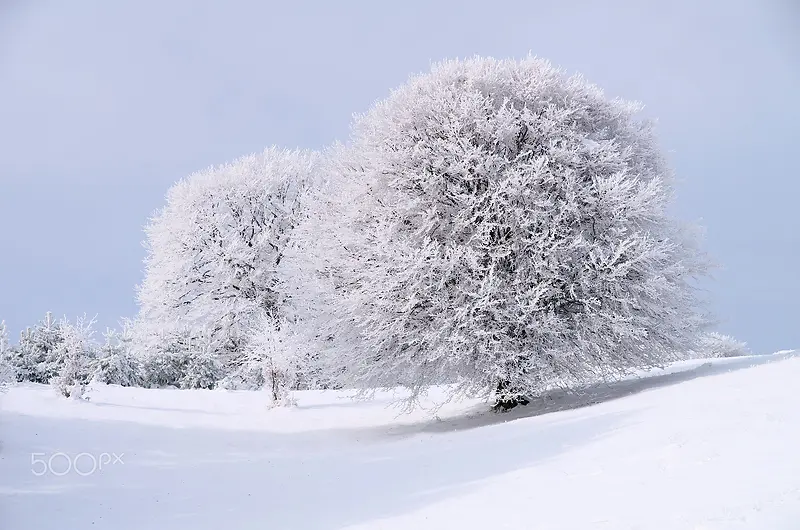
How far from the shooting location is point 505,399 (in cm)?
1670

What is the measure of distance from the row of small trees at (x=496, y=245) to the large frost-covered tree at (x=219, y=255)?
36.0ft

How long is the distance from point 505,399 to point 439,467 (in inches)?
248

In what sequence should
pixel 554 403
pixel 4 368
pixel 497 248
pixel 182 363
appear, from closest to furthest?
pixel 4 368
pixel 497 248
pixel 554 403
pixel 182 363

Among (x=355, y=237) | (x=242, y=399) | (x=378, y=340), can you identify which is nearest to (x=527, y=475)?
(x=378, y=340)

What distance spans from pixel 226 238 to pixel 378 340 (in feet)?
51.7

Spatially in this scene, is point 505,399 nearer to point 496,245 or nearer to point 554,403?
point 554,403

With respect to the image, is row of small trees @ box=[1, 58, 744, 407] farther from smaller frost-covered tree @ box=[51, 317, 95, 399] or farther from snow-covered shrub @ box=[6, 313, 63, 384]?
snow-covered shrub @ box=[6, 313, 63, 384]

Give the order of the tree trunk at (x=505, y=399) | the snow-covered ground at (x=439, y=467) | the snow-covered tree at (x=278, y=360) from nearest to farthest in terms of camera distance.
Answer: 1. the snow-covered ground at (x=439, y=467)
2. the tree trunk at (x=505, y=399)
3. the snow-covered tree at (x=278, y=360)

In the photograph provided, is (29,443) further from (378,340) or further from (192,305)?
(192,305)

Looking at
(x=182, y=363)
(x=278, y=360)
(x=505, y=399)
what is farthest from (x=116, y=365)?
(x=505, y=399)

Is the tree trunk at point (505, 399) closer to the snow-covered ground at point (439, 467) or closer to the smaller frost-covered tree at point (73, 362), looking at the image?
the snow-covered ground at point (439, 467)

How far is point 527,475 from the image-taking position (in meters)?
8.84

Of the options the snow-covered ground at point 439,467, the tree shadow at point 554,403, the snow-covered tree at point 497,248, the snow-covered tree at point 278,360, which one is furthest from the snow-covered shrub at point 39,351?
the tree shadow at point 554,403

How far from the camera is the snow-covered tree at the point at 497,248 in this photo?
14977mm
